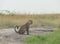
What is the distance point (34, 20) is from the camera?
1884 centimetres

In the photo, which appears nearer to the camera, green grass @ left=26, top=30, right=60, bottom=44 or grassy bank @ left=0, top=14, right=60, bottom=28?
green grass @ left=26, top=30, right=60, bottom=44

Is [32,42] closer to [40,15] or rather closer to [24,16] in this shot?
[24,16]

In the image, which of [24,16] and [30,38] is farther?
[24,16]

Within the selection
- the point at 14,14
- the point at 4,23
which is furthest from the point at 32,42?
the point at 14,14

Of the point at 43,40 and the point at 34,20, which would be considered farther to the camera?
the point at 34,20

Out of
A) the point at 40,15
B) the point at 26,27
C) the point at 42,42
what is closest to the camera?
the point at 42,42

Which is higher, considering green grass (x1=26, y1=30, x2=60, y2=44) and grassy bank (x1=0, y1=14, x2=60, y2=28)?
green grass (x1=26, y1=30, x2=60, y2=44)

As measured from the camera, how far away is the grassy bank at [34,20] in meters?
17.7

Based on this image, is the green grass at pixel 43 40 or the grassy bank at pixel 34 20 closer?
the green grass at pixel 43 40

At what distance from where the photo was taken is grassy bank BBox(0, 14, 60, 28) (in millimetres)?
17695

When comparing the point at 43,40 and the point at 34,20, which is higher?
the point at 43,40

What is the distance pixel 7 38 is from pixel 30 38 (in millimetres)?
854

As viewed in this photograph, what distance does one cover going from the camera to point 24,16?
19.6 metres

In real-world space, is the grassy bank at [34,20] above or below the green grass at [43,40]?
below
